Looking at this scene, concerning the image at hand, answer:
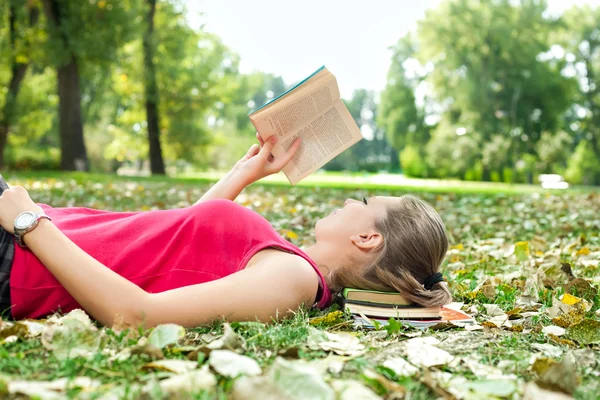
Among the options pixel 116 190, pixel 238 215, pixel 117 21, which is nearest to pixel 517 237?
pixel 238 215

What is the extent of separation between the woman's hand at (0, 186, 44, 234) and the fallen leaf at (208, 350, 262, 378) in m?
0.90

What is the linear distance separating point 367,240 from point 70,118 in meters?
14.8

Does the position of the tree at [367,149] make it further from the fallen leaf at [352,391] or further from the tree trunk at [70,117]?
the fallen leaf at [352,391]

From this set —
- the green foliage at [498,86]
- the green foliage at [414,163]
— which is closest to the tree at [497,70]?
the green foliage at [498,86]

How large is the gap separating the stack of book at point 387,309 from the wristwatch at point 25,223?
1192mm

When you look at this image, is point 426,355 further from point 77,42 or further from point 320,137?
point 77,42

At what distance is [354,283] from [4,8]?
1824 cm

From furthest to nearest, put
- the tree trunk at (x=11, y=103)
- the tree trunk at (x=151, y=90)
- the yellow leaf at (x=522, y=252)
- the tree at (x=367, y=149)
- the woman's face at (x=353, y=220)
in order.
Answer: the tree at (x=367, y=149)
the tree trunk at (x=151, y=90)
the tree trunk at (x=11, y=103)
the yellow leaf at (x=522, y=252)
the woman's face at (x=353, y=220)

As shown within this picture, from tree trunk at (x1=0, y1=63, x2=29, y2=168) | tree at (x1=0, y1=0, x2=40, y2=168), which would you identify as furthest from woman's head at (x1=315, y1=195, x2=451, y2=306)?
tree trunk at (x1=0, y1=63, x2=29, y2=168)

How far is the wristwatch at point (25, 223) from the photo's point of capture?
6.45 ft

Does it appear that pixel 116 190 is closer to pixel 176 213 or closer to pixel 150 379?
pixel 176 213

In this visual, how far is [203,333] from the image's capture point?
6.63ft

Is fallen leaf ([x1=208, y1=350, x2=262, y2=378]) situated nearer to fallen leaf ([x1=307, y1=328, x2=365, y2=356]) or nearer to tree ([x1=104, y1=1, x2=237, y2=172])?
fallen leaf ([x1=307, y1=328, x2=365, y2=356])

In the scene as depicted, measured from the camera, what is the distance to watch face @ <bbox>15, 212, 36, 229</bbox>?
1.97 m
